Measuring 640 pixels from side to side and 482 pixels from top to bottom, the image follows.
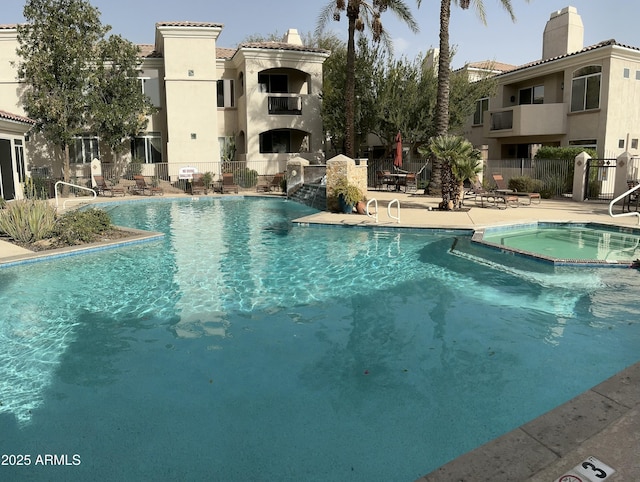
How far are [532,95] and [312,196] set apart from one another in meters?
16.9

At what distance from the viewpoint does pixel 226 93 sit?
32.5 metres

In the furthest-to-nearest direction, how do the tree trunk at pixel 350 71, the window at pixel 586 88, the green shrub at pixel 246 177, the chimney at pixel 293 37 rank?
the chimney at pixel 293 37 → the green shrub at pixel 246 177 → the window at pixel 586 88 → the tree trunk at pixel 350 71

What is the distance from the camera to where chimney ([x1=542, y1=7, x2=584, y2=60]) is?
30516 millimetres

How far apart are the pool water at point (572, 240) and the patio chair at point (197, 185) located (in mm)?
17814

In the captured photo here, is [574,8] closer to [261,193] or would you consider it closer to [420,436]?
[261,193]

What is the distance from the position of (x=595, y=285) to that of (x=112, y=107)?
81.7 feet

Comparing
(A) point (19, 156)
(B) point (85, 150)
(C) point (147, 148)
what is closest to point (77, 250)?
(A) point (19, 156)

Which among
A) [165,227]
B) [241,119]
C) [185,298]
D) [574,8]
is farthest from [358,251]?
[574,8]

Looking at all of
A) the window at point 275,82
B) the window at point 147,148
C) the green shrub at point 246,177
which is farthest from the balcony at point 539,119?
the window at point 147,148

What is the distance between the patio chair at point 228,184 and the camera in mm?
28047

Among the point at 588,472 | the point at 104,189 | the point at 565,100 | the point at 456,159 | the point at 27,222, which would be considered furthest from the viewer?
the point at 565,100

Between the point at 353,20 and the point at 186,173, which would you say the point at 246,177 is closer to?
the point at 186,173

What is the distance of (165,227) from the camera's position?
16625 millimetres

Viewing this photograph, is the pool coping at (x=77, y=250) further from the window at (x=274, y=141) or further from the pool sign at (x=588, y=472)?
the window at (x=274, y=141)
